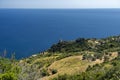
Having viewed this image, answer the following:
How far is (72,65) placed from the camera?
158 feet

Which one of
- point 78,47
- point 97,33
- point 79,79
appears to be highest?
point 79,79

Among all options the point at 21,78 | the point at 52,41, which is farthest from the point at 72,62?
the point at 52,41

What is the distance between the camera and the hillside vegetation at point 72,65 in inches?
1153

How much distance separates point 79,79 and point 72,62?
19.7 metres

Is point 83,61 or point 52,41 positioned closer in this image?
point 83,61

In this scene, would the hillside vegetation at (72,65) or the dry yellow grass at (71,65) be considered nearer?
the hillside vegetation at (72,65)

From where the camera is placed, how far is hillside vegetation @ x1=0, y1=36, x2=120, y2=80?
29281 mm

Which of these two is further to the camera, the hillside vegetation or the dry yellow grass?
the dry yellow grass

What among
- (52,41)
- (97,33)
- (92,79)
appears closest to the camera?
(92,79)

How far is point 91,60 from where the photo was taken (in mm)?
50062

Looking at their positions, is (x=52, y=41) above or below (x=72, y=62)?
below

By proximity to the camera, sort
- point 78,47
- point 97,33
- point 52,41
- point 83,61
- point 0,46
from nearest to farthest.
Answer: point 83,61, point 78,47, point 0,46, point 52,41, point 97,33

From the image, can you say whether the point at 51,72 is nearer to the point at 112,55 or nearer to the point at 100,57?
the point at 100,57

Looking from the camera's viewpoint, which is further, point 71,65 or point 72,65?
point 71,65
